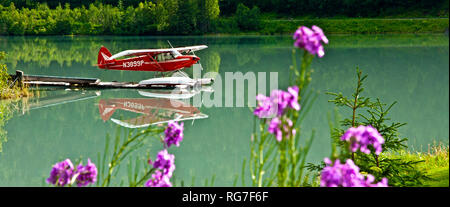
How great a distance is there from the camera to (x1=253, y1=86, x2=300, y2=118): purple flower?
135cm

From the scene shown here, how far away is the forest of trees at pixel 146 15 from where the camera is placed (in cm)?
3764

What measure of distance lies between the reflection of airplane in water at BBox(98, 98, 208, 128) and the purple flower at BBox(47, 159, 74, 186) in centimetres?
633

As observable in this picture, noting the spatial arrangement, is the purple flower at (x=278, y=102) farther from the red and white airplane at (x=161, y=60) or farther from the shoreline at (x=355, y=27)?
the shoreline at (x=355, y=27)

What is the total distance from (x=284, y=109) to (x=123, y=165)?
4.02 metres

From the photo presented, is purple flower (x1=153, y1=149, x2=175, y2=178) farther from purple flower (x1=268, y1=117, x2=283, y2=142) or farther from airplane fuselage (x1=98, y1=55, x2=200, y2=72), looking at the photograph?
airplane fuselage (x1=98, y1=55, x2=200, y2=72)

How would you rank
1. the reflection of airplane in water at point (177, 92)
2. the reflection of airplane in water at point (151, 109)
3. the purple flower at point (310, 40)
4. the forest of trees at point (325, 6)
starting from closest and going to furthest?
the purple flower at point (310, 40) < the reflection of airplane in water at point (151, 109) < the reflection of airplane in water at point (177, 92) < the forest of trees at point (325, 6)

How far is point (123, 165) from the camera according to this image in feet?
17.0

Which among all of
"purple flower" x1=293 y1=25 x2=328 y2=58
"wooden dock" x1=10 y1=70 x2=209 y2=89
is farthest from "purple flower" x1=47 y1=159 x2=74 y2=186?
"wooden dock" x1=10 y1=70 x2=209 y2=89

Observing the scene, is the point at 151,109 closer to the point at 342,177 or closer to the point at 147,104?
the point at 147,104

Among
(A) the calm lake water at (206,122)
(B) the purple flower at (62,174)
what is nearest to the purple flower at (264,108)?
(A) the calm lake water at (206,122)

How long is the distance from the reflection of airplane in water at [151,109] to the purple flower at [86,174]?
6.28 metres

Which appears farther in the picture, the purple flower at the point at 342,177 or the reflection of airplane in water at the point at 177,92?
the reflection of airplane in water at the point at 177,92

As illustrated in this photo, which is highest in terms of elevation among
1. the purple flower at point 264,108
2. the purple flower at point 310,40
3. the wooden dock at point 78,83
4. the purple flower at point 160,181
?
the purple flower at point 310,40

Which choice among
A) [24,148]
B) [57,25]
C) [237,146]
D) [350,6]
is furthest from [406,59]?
[350,6]
